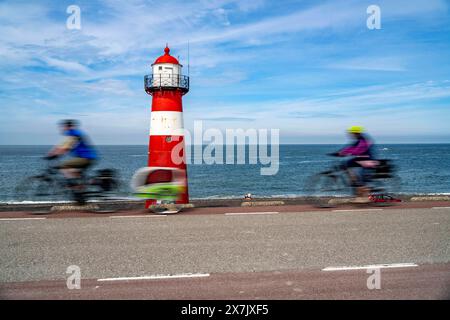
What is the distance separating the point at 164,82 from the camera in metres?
17.0

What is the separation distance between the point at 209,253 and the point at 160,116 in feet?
38.6

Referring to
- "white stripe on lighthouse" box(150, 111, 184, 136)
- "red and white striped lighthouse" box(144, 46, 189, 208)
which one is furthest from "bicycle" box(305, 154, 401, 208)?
"white stripe on lighthouse" box(150, 111, 184, 136)

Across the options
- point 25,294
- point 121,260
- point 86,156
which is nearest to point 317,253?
point 121,260

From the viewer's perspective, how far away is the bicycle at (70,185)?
31.1ft

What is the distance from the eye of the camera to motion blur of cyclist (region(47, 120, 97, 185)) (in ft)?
29.5

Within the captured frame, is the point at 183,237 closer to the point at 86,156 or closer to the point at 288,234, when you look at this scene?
the point at 288,234

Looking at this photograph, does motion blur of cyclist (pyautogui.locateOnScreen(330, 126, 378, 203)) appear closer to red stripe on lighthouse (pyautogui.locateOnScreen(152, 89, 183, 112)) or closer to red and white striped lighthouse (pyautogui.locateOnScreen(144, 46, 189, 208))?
red and white striped lighthouse (pyautogui.locateOnScreen(144, 46, 189, 208))

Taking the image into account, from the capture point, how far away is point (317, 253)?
5891mm

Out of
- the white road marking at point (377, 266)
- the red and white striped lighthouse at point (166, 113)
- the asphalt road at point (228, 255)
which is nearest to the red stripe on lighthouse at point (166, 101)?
the red and white striped lighthouse at point (166, 113)

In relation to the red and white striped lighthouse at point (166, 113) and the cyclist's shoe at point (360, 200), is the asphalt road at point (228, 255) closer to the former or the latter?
the cyclist's shoe at point (360, 200)

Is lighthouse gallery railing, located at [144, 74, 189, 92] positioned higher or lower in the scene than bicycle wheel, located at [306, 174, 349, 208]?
higher

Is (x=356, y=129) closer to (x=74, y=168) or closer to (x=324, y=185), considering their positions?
(x=324, y=185)

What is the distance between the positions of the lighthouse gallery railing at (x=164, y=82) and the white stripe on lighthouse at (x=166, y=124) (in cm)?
122

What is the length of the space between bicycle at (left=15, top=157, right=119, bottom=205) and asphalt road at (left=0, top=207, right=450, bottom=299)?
1052mm
